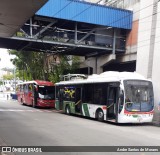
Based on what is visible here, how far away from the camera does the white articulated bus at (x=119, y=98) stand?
17922 millimetres

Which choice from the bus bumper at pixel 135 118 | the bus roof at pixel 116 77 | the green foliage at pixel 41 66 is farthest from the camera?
the green foliage at pixel 41 66

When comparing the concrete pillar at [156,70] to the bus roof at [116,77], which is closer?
the bus roof at [116,77]

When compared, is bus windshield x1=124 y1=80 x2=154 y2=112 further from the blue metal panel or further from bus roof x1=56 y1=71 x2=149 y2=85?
the blue metal panel

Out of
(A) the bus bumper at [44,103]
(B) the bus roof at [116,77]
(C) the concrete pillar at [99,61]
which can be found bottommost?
(A) the bus bumper at [44,103]

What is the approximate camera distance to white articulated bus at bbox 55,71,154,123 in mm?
17922

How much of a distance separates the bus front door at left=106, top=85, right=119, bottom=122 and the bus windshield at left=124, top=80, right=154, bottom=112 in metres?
0.71

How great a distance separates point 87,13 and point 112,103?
10.5 metres

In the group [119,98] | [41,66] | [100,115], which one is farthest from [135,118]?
[41,66]

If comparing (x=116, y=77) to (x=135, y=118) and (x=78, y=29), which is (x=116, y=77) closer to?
(x=135, y=118)

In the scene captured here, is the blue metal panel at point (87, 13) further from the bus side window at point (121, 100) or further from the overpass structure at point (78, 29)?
the bus side window at point (121, 100)

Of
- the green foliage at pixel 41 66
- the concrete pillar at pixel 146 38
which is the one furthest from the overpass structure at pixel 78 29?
the green foliage at pixel 41 66

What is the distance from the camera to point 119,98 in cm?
1800

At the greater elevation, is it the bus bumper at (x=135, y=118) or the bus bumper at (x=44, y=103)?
the bus bumper at (x=135, y=118)

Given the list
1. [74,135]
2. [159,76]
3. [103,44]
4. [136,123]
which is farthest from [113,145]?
[103,44]
